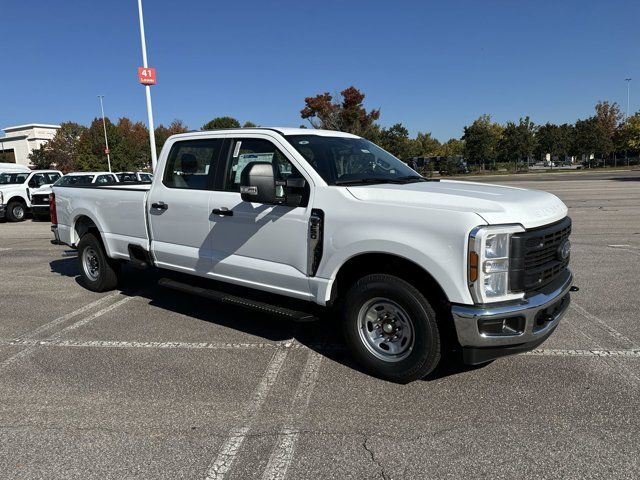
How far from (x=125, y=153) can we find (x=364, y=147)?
59.0 meters

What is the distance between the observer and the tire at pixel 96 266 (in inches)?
267

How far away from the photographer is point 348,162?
4.73m

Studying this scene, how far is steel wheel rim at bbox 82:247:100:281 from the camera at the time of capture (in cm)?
700

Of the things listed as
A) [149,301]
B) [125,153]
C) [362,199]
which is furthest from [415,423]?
[125,153]

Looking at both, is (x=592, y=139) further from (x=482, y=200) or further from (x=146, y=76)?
(x=482, y=200)

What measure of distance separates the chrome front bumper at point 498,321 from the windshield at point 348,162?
5.18 feet

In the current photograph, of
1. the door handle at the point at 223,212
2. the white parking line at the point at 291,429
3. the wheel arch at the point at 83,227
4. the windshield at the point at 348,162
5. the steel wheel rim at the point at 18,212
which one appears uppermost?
the windshield at the point at 348,162

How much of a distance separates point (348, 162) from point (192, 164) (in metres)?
1.75

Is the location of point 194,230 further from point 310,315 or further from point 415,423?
point 415,423

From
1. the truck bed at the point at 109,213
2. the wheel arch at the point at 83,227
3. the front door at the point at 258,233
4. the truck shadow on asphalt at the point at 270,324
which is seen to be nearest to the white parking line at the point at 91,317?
the truck shadow on asphalt at the point at 270,324

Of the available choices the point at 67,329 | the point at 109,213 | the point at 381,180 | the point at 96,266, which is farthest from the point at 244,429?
the point at 96,266

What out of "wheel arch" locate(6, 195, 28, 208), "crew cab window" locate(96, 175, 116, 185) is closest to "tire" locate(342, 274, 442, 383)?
"crew cab window" locate(96, 175, 116, 185)

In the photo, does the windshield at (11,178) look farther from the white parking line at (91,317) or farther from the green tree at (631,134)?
the green tree at (631,134)

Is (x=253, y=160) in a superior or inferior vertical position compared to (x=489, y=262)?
superior
